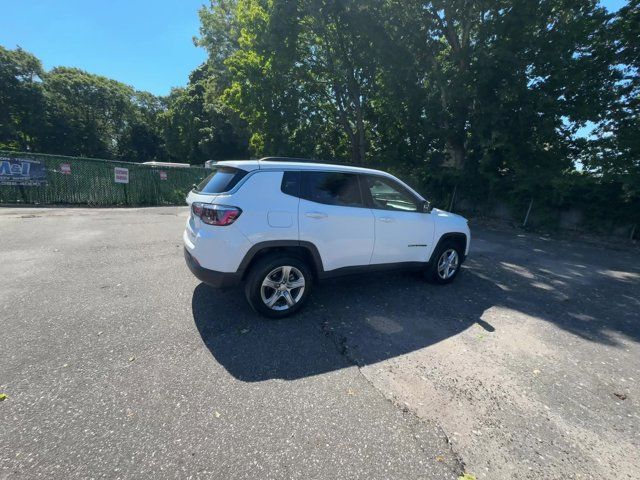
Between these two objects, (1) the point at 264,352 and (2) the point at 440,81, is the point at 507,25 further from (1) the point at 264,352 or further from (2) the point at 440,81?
(1) the point at 264,352

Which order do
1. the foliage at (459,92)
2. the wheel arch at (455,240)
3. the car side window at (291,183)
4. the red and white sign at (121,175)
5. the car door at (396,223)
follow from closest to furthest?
the car side window at (291,183)
the car door at (396,223)
the wheel arch at (455,240)
the foliage at (459,92)
the red and white sign at (121,175)

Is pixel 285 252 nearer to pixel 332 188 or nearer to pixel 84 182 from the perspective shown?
pixel 332 188

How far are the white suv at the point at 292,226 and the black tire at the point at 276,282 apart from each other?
12 millimetres

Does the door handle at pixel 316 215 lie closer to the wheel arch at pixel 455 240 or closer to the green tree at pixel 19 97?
the wheel arch at pixel 455 240

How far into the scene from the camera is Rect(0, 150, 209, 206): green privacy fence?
1166cm

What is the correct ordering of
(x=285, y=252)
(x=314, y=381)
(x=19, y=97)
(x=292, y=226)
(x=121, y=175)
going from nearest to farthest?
(x=314, y=381) → (x=292, y=226) → (x=285, y=252) → (x=121, y=175) → (x=19, y=97)

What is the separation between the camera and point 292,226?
3494 millimetres

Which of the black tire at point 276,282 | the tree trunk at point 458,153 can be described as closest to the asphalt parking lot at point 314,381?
the black tire at point 276,282

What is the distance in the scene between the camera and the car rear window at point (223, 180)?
11.3 feet

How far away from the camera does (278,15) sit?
13656mm

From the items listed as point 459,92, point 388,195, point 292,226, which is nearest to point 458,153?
point 459,92

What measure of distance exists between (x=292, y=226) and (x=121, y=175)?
13.8 metres

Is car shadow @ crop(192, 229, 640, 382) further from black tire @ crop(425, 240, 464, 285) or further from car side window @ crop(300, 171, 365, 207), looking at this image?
car side window @ crop(300, 171, 365, 207)

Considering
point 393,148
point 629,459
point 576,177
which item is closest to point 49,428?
point 629,459
